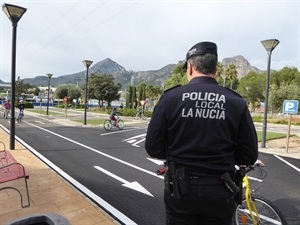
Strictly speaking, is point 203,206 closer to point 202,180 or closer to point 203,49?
point 202,180

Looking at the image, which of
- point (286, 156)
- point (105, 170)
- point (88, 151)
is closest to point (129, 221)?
point (105, 170)

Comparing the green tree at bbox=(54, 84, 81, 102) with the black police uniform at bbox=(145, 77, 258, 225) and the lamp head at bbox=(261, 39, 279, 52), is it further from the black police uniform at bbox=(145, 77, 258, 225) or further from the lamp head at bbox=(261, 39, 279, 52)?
the black police uniform at bbox=(145, 77, 258, 225)

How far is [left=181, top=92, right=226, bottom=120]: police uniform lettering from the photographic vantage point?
204cm

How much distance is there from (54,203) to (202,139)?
353 cm

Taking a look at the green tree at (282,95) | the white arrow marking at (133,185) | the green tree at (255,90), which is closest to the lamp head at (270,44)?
the white arrow marking at (133,185)

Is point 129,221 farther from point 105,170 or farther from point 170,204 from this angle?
point 105,170

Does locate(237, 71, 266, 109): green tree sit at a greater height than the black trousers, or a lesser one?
greater

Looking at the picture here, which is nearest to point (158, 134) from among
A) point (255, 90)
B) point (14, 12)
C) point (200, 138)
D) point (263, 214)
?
point (200, 138)

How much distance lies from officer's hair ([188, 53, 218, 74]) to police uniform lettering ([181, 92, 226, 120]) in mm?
202

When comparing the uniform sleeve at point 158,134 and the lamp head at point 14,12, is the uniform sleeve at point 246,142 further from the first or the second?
the lamp head at point 14,12

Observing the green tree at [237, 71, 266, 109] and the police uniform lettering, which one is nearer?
the police uniform lettering

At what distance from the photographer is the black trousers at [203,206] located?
2029 mm

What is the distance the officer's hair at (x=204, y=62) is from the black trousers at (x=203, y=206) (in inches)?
32.1

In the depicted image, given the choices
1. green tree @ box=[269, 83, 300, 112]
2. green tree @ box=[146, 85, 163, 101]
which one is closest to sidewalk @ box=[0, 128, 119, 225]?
green tree @ box=[269, 83, 300, 112]
